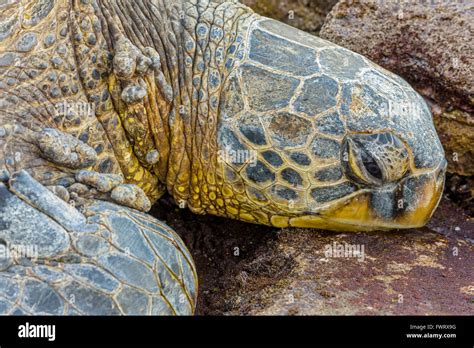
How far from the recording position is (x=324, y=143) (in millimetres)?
2885

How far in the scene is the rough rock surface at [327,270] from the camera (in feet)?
8.66

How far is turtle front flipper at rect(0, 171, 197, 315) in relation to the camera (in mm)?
2350

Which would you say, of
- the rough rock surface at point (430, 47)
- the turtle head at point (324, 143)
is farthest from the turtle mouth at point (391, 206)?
the rough rock surface at point (430, 47)

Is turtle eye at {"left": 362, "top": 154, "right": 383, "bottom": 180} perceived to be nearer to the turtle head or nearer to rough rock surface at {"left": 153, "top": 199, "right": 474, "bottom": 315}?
the turtle head

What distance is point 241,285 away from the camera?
2.96 m

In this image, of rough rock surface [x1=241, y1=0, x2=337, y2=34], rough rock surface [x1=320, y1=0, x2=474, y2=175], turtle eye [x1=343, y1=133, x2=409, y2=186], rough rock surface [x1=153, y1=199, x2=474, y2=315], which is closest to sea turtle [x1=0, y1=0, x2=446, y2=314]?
turtle eye [x1=343, y1=133, x2=409, y2=186]

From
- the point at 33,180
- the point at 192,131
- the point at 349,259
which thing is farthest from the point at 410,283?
the point at 33,180

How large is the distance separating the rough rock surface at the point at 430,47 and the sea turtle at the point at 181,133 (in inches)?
23.4

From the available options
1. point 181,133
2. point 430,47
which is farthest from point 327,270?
point 430,47

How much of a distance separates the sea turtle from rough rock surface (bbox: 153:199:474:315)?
0.14 metres

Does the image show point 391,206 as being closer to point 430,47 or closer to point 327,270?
point 327,270

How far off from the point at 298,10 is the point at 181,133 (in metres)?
1.77

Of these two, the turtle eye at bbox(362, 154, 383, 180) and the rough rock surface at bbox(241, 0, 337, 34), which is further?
the rough rock surface at bbox(241, 0, 337, 34)
